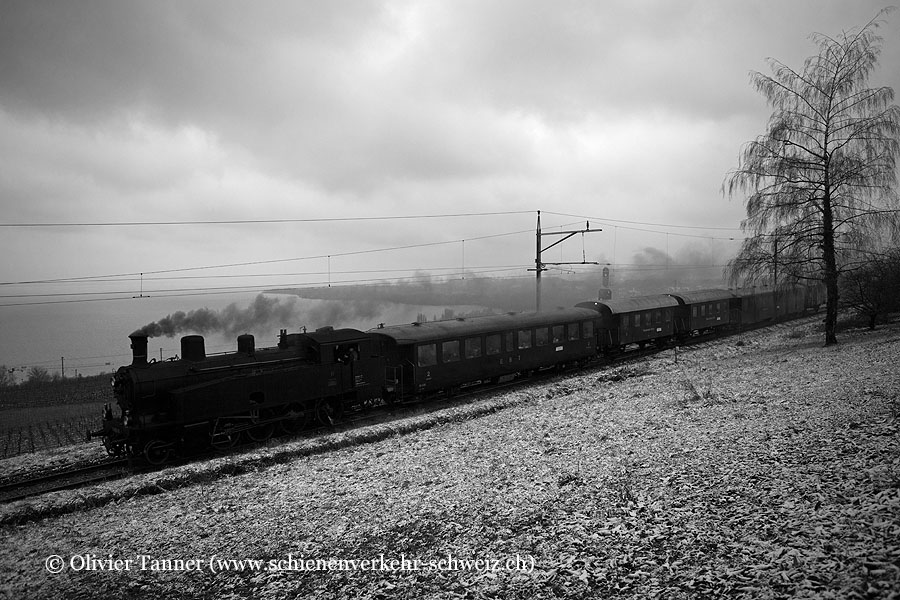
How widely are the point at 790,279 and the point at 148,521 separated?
71.7 feet

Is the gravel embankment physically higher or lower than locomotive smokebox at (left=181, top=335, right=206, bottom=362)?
lower

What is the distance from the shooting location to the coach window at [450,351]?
18.1 metres

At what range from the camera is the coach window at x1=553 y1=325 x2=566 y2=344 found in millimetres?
22087

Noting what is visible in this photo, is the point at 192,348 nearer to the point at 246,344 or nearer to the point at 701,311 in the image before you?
the point at 246,344

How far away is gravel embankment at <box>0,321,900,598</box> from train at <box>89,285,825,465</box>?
1.89m

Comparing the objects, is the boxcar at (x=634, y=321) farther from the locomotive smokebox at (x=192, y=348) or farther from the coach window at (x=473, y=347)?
the locomotive smokebox at (x=192, y=348)

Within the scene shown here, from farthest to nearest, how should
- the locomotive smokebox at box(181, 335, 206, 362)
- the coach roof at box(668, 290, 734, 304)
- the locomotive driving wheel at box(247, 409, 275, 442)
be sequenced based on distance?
1. the coach roof at box(668, 290, 734, 304)
2. the locomotive driving wheel at box(247, 409, 275, 442)
3. the locomotive smokebox at box(181, 335, 206, 362)

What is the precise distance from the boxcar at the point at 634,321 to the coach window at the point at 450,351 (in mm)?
9858

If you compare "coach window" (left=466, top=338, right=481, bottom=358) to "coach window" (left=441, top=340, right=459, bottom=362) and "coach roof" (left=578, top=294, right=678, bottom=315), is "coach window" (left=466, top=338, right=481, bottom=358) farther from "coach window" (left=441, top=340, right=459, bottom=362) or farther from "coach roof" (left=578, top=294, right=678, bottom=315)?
"coach roof" (left=578, top=294, right=678, bottom=315)

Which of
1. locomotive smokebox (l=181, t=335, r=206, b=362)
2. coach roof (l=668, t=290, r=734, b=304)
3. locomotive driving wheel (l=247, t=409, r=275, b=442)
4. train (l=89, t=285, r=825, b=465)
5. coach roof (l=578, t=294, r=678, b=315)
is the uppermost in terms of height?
coach roof (l=668, t=290, r=734, b=304)

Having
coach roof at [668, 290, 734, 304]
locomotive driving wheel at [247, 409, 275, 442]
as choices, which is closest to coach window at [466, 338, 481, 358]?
locomotive driving wheel at [247, 409, 275, 442]

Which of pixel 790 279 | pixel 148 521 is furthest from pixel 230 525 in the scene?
pixel 790 279

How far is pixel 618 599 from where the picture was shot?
5.04 metres

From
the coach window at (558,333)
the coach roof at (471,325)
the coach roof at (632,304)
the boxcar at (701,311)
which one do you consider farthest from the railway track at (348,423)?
the boxcar at (701,311)
